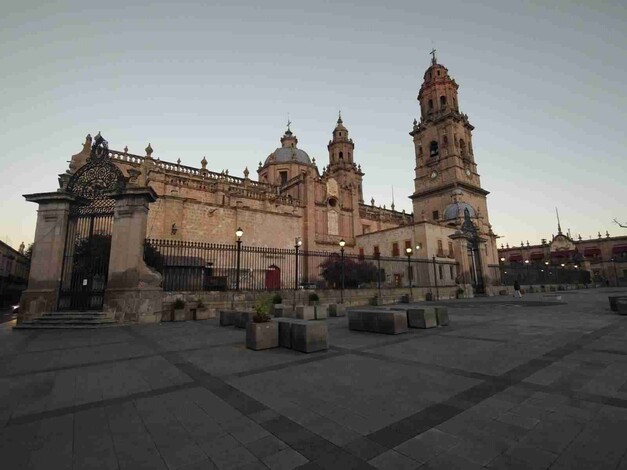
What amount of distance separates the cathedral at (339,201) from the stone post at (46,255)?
1.33 meters

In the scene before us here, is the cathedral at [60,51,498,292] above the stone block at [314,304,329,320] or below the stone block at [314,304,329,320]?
above

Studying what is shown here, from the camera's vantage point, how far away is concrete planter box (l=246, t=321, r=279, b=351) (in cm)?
683

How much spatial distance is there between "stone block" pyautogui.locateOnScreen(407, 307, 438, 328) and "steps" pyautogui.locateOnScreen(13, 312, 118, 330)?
11261mm

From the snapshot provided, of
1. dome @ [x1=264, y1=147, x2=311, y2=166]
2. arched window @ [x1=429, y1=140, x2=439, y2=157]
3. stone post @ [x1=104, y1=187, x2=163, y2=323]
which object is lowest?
stone post @ [x1=104, y1=187, x2=163, y2=323]

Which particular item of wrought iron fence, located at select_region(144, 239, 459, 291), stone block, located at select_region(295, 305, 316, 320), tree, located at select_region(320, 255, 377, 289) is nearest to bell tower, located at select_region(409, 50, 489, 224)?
wrought iron fence, located at select_region(144, 239, 459, 291)

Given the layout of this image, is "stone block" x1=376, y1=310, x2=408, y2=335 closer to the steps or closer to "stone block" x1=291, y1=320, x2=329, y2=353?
"stone block" x1=291, y1=320, x2=329, y2=353

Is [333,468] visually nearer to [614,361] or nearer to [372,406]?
[372,406]

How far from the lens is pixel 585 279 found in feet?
173

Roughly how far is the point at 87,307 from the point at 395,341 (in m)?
13.2

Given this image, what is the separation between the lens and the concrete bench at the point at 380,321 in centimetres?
862

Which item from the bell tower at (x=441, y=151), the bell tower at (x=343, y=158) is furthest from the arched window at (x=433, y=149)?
the bell tower at (x=343, y=158)

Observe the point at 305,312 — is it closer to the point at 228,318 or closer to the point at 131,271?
the point at 228,318

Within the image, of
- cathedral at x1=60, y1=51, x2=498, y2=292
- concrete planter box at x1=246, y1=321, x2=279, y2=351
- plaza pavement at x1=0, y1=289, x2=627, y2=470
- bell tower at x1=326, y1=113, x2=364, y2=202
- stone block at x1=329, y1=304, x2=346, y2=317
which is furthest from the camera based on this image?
bell tower at x1=326, y1=113, x2=364, y2=202

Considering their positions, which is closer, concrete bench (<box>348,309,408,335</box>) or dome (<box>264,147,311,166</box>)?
concrete bench (<box>348,309,408,335</box>)
